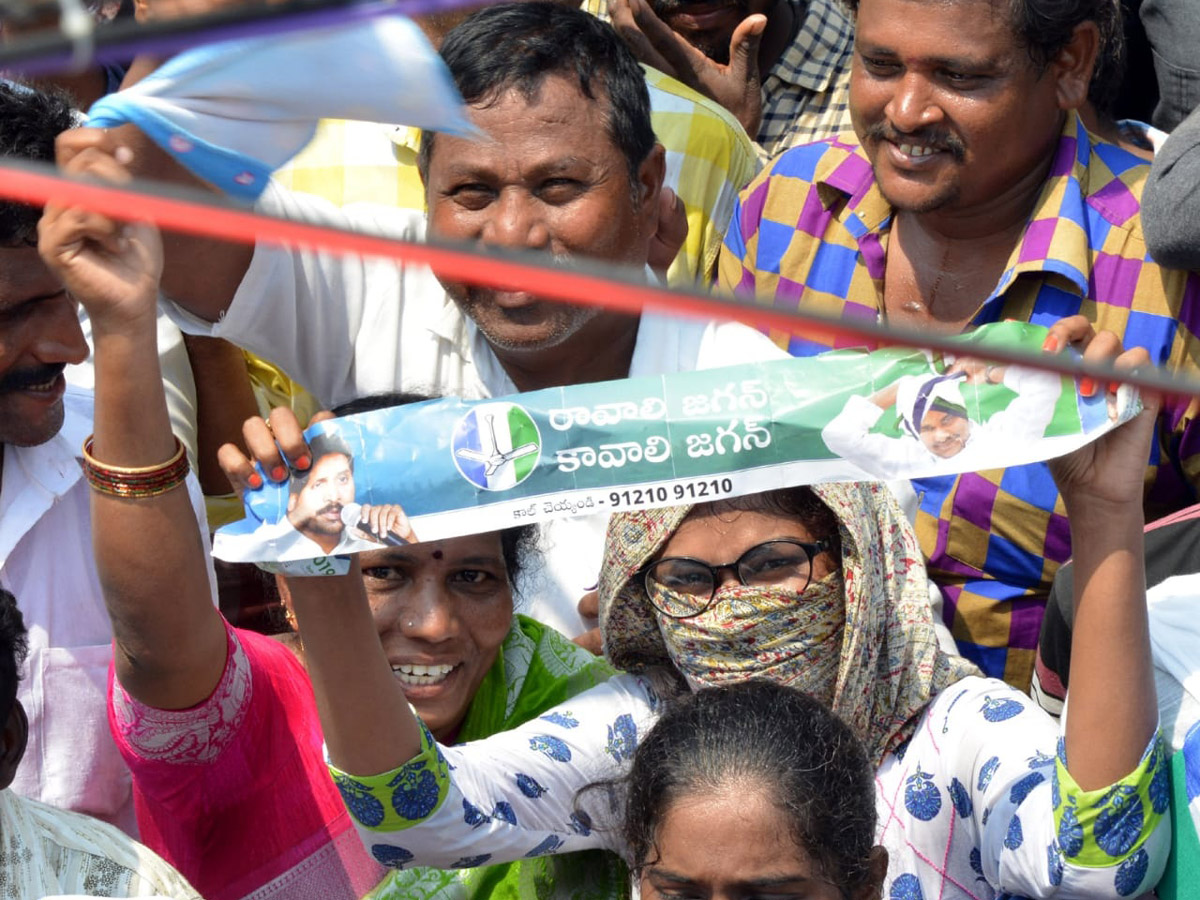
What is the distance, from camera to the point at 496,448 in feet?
5.97

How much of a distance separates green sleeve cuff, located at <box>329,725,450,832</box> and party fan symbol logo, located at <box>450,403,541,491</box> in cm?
42

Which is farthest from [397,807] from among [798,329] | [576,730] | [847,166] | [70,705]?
[847,166]

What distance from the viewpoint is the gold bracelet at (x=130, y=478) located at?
1.90m

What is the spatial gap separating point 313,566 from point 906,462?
28.9 inches

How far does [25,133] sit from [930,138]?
1.62m

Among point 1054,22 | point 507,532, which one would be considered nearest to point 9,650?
point 507,532

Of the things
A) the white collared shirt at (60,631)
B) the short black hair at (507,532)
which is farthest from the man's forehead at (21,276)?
the short black hair at (507,532)

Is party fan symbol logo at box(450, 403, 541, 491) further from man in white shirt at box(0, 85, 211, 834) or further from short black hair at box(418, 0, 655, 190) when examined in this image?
short black hair at box(418, 0, 655, 190)

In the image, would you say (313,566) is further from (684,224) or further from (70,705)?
(684,224)

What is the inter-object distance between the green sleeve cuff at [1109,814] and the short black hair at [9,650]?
1338mm

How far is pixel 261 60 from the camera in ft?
4.50

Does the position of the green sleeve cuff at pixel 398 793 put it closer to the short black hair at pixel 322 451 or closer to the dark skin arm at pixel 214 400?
the short black hair at pixel 322 451

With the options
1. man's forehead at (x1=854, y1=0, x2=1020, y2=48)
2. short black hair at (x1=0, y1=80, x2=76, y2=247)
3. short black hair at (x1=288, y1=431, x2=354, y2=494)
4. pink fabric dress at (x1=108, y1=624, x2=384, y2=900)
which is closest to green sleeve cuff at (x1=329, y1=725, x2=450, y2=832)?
pink fabric dress at (x1=108, y1=624, x2=384, y2=900)

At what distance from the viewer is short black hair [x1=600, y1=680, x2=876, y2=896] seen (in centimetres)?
194
